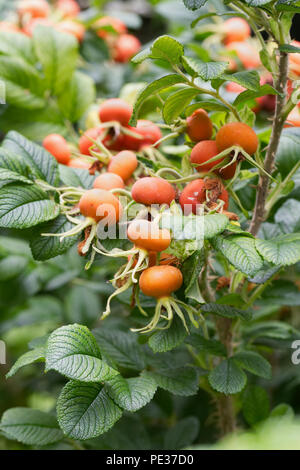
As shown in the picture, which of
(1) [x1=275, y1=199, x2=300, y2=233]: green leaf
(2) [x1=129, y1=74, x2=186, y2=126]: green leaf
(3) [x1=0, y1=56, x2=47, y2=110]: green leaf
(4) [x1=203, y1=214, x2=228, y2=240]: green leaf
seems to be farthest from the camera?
(3) [x1=0, y1=56, x2=47, y2=110]: green leaf

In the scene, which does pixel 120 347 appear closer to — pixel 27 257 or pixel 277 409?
pixel 277 409

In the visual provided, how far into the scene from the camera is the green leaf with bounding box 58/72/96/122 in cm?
124

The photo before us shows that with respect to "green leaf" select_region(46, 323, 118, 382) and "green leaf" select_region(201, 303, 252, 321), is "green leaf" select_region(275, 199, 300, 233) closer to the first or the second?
"green leaf" select_region(201, 303, 252, 321)

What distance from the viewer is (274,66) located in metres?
0.75

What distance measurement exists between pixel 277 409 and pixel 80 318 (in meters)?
0.55

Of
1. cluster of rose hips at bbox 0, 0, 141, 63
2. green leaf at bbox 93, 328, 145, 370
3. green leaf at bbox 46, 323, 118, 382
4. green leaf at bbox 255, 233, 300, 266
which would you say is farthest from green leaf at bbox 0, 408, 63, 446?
cluster of rose hips at bbox 0, 0, 141, 63

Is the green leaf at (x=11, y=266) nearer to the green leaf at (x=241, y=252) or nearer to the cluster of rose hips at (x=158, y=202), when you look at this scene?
the cluster of rose hips at (x=158, y=202)

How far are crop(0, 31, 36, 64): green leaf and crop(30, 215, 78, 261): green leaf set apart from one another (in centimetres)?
57

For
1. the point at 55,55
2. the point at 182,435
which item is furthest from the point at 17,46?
the point at 182,435

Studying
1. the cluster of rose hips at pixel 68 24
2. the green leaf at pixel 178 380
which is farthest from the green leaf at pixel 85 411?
the cluster of rose hips at pixel 68 24

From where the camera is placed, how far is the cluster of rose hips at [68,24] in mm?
1400

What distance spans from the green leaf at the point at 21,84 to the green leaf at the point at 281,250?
0.74 meters

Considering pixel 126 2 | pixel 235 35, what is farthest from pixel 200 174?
pixel 126 2

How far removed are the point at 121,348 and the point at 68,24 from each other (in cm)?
96
